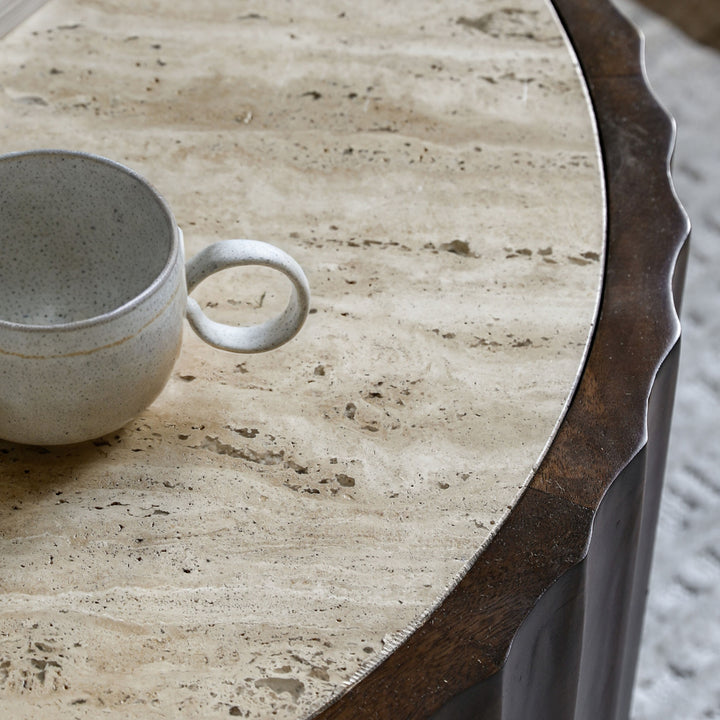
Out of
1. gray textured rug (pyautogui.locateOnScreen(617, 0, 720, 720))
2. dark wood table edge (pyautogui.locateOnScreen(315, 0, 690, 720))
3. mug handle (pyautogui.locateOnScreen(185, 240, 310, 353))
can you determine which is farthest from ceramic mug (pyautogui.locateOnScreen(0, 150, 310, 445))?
gray textured rug (pyautogui.locateOnScreen(617, 0, 720, 720))

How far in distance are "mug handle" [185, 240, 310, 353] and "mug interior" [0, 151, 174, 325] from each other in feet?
0.06

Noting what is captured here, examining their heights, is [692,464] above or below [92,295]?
below

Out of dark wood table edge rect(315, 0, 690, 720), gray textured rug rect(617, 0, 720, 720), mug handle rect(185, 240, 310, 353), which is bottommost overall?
gray textured rug rect(617, 0, 720, 720)

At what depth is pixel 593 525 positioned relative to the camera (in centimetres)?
50

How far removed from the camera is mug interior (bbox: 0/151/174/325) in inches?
20.3

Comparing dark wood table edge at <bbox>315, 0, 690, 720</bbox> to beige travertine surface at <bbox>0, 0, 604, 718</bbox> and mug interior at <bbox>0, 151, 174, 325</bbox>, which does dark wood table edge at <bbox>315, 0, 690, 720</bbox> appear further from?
mug interior at <bbox>0, 151, 174, 325</bbox>

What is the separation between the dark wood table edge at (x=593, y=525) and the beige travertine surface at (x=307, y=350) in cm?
1

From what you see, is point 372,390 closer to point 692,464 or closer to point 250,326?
point 250,326

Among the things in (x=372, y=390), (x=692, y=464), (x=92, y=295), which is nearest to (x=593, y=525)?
(x=372, y=390)

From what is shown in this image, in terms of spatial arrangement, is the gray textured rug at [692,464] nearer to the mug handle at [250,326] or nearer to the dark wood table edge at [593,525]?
the dark wood table edge at [593,525]

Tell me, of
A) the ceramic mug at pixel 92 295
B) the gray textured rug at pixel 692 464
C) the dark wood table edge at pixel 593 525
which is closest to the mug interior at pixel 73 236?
the ceramic mug at pixel 92 295

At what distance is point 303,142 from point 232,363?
0.18 m

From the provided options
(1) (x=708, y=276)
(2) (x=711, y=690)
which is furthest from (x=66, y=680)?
(1) (x=708, y=276)

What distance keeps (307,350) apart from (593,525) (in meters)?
0.17
